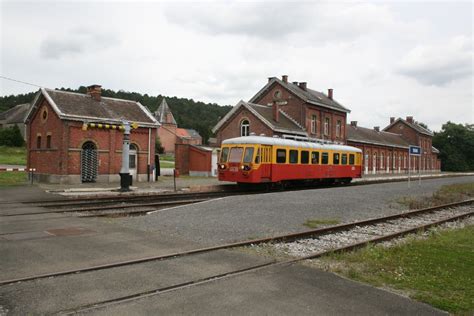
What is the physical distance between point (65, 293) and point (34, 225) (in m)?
6.17

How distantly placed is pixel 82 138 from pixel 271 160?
12.2m

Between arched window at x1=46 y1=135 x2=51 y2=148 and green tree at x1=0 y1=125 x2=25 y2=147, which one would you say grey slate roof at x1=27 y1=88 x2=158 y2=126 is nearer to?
arched window at x1=46 y1=135 x2=51 y2=148

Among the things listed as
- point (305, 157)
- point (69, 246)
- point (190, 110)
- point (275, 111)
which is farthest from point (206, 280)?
point (190, 110)

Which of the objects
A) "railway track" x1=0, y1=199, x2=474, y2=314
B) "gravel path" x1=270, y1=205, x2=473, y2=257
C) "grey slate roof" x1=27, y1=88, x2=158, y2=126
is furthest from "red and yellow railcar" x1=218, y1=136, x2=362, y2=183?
"gravel path" x1=270, y1=205, x2=473, y2=257

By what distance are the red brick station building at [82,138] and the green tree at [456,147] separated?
77.9 m

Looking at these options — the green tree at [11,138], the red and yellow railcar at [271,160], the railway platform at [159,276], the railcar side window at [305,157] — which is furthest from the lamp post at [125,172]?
the green tree at [11,138]

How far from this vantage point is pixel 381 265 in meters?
6.80

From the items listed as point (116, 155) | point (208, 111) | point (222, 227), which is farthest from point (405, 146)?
point (208, 111)

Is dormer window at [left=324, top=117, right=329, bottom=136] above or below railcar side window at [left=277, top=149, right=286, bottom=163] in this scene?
above

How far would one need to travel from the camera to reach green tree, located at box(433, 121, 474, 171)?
3386 inches

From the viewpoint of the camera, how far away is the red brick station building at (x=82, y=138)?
2481 centimetres

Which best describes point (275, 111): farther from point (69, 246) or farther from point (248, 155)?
point (69, 246)

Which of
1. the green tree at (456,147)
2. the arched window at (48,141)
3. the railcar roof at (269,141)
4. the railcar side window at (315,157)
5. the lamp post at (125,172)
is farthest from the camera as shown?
the green tree at (456,147)

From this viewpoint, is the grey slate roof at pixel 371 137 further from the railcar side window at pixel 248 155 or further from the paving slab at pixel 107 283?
the paving slab at pixel 107 283
